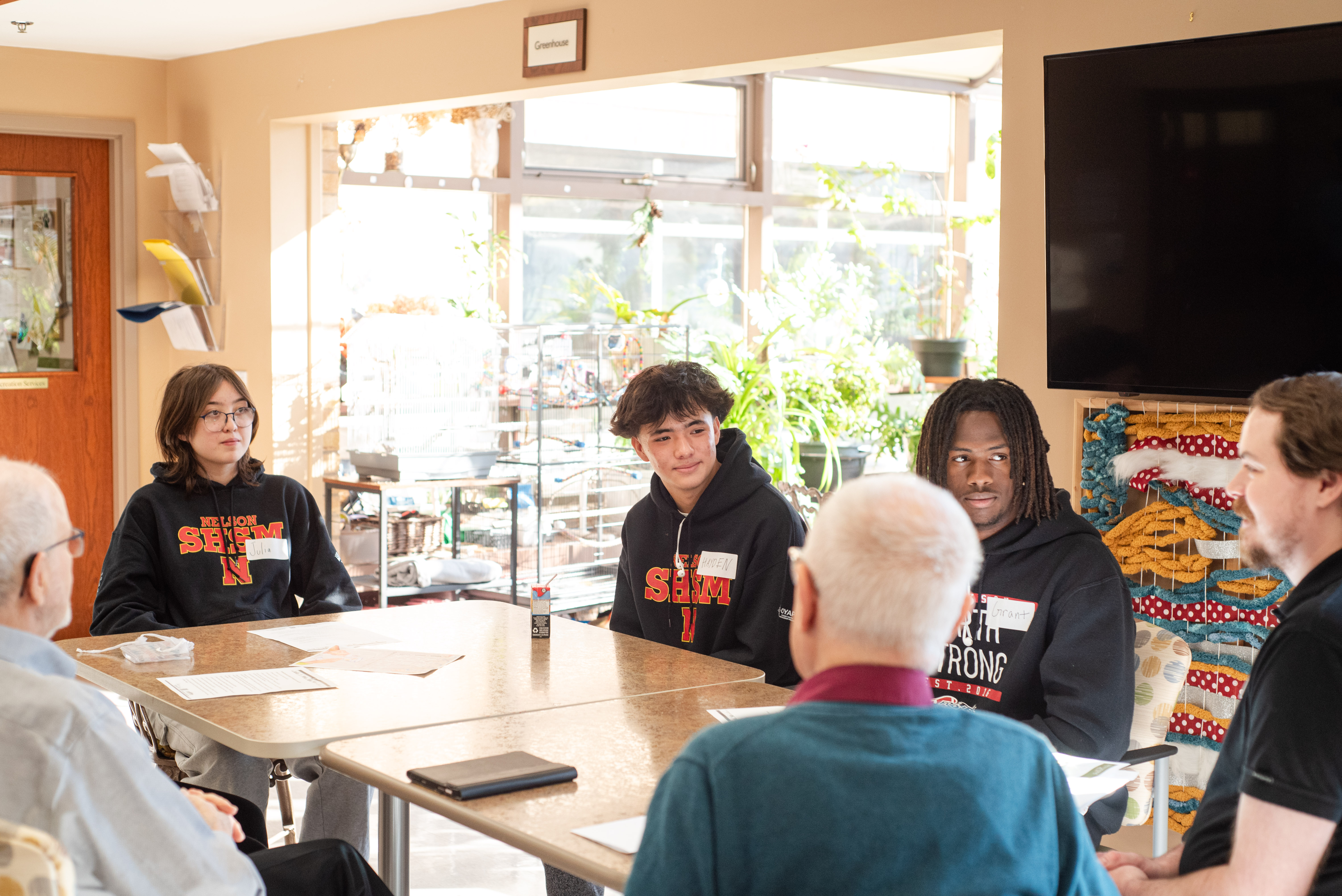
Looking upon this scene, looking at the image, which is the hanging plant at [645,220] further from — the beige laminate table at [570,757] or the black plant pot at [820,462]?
the beige laminate table at [570,757]

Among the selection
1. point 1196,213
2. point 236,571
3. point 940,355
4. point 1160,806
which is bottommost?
point 1160,806

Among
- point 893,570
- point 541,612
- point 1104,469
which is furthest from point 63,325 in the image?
point 893,570

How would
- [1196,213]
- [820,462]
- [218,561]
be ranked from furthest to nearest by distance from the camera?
[820,462], [218,561], [1196,213]

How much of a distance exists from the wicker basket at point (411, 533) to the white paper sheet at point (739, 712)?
139 inches

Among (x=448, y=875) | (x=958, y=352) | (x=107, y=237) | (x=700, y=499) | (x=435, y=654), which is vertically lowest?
(x=448, y=875)

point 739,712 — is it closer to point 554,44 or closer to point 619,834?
point 619,834

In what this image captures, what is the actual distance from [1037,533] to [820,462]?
12.2 feet

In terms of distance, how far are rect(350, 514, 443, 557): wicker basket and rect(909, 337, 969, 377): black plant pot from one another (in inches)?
117

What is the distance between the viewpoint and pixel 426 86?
16.5 ft

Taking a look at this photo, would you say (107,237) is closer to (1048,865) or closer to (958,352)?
(958,352)

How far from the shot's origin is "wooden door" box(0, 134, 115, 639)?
6113mm

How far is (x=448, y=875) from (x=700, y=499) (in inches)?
52.5

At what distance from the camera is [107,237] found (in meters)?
6.29

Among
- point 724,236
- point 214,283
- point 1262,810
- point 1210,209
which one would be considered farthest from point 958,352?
point 1262,810
